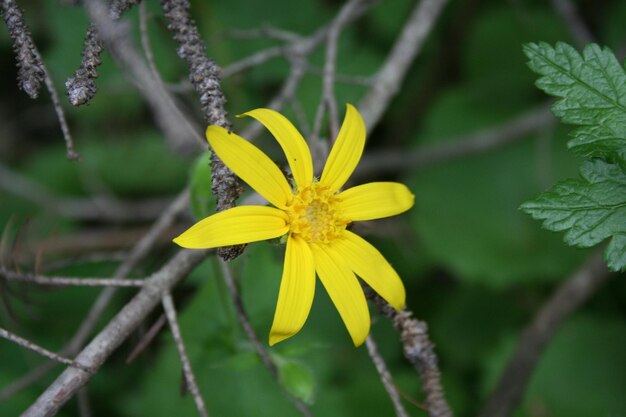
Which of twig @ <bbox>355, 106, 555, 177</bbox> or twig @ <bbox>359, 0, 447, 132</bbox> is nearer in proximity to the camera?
twig @ <bbox>359, 0, 447, 132</bbox>

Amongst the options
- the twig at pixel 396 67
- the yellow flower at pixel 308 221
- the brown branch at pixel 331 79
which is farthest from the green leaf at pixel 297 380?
the twig at pixel 396 67

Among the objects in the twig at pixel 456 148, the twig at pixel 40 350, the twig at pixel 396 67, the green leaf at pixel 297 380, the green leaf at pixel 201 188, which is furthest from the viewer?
the twig at pixel 456 148

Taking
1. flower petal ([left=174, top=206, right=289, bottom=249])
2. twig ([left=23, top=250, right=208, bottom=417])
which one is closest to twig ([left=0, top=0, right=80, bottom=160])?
flower petal ([left=174, top=206, right=289, bottom=249])

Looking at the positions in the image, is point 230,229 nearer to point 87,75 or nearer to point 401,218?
point 87,75

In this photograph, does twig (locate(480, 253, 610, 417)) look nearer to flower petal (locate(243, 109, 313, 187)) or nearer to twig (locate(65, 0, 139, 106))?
flower petal (locate(243, 109, 313, 187))

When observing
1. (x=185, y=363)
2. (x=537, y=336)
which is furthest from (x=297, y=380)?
(x=537, y=336)

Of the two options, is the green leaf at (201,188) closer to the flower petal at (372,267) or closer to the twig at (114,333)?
the twig at (114,333)

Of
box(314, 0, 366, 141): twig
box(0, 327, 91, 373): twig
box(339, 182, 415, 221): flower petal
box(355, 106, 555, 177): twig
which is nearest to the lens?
box(0, 327, 91, 373): twig
